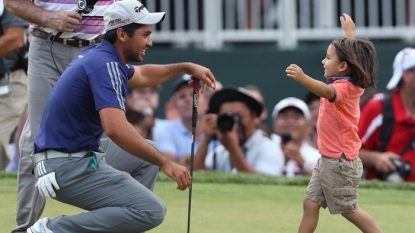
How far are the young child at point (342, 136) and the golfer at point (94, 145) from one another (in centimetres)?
87

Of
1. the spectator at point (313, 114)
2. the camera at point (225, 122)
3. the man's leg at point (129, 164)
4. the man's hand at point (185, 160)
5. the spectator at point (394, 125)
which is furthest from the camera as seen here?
the spectator at point (313, 114)

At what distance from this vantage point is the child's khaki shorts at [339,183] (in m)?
5.32

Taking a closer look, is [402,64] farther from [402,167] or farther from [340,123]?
[340,123]

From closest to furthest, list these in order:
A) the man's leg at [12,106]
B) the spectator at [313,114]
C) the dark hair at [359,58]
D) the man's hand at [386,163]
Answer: the dark hair at [359,58], the man's hand at [386,163], the man's leg at [12,106], the spectator at [313,114]

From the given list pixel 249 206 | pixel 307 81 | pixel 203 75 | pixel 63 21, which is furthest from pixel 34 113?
pixel 249 206

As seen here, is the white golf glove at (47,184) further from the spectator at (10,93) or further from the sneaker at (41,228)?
the spectator at (10,93)

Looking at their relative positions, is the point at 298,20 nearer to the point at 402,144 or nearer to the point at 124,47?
the point at 402,144

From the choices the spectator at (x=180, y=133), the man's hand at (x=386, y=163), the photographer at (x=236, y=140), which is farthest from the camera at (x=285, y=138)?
the man's hand at (x=386, y=163)

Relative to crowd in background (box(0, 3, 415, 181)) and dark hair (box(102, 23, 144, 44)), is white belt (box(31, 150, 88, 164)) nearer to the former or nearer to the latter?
dark hair (box(102, 23, 144, 44))

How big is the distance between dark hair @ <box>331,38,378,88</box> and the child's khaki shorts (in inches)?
17.5

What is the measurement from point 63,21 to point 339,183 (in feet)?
6.16

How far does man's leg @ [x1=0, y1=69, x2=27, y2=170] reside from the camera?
8.59 metres

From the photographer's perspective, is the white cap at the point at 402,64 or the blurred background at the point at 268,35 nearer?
the white cap at the point at 402,64

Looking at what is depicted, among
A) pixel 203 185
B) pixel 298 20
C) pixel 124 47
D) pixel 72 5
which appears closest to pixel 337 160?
pixel 124 47
